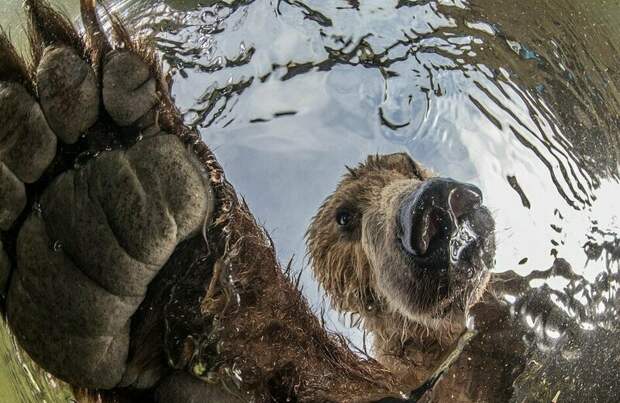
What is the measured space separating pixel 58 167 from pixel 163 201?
117mm

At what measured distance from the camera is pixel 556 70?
118cm

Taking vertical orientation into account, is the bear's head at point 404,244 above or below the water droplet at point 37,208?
below

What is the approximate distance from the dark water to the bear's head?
41 millimetres

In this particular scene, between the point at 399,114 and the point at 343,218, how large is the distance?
10.5 inches

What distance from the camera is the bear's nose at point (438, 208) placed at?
0.96 meters

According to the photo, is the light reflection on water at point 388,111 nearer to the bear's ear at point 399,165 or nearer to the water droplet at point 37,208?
the bear's ear at point 399,165

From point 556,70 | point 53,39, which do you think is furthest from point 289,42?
point 556,70

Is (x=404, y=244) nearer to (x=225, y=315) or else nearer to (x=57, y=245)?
(x=225, y=315)

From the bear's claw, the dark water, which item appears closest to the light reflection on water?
the dark water

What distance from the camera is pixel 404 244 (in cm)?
106

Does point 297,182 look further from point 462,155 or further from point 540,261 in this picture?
point 540,261

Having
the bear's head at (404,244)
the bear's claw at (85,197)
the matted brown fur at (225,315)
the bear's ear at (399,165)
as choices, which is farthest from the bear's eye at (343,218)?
the bear's claw at (85,197)

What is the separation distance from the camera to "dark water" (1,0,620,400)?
3.14 feet

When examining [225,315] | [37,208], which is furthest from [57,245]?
[225,315]
